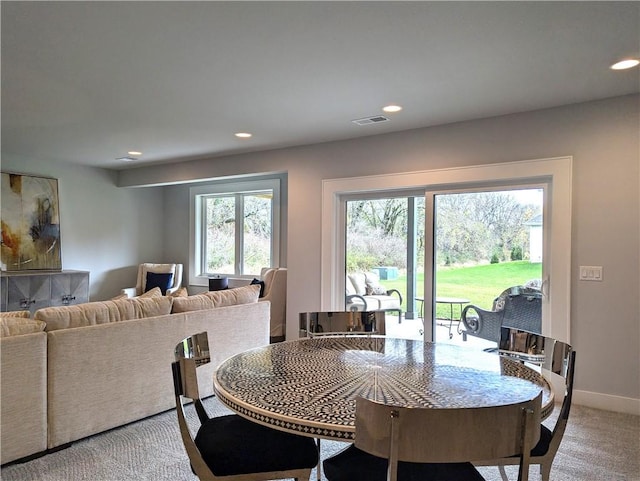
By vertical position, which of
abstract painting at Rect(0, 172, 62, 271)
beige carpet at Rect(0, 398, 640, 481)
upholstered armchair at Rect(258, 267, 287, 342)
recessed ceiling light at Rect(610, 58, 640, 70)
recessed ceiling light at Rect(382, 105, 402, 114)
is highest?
recessed ceiling light at Rect(610, 58, 640, 70)

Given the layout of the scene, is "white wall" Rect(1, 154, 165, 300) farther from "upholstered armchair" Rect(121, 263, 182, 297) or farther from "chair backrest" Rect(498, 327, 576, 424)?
"chair backrest" Rect(498, 327, 576, 424)

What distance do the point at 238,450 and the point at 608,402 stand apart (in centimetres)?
309

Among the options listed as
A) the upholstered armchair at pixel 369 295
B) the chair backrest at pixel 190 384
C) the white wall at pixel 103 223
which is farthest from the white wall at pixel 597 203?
the white wall at pixel 103 223

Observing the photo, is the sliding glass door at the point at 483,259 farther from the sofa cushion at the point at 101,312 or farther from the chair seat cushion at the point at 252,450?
the chair seat cushion at the point at 252,450

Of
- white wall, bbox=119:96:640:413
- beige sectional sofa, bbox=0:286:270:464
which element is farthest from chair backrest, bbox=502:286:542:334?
beige sectional sofa, bbox=0:286:270:464

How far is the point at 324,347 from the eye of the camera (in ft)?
7.36

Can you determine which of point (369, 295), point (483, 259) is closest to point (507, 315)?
point (483, 259)

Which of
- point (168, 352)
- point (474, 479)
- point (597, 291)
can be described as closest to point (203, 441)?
point (474, 479)

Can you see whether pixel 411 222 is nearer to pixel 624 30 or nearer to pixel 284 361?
pixel 624 30

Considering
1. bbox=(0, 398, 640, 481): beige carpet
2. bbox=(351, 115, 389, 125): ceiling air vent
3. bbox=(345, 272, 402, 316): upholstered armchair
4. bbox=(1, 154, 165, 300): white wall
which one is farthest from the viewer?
bbox=(1, 154, 165, 300): white wall

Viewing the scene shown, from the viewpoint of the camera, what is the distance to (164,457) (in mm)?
2582

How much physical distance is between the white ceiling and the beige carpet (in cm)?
239

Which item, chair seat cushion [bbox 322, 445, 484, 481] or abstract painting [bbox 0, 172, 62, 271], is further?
abstract painting [bbox 0, 172, 62, 271]

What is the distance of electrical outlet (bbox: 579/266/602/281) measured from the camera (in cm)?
342
